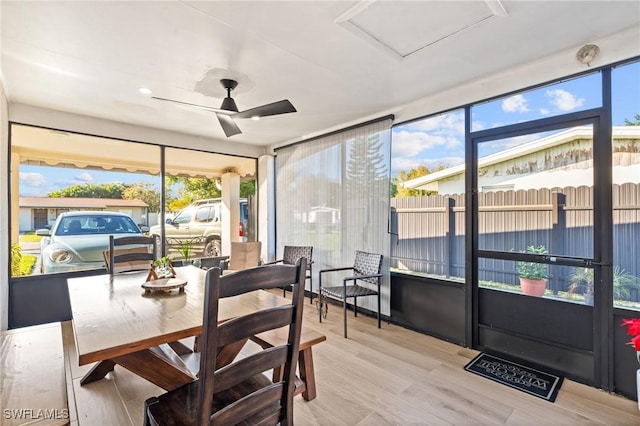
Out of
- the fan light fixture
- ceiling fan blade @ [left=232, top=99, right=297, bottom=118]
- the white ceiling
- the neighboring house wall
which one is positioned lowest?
the neighboring house wall

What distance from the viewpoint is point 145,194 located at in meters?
4.49

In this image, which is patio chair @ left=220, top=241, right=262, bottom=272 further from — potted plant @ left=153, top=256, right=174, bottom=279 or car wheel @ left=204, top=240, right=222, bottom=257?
potted plant @ left=153, top=256, right=174, bottom=279

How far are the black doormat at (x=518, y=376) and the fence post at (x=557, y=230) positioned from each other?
68 centimetres

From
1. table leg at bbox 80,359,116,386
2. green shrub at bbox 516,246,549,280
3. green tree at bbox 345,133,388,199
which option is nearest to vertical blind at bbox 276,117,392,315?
green tree at bbox 345,133,388,199

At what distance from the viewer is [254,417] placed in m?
1.27

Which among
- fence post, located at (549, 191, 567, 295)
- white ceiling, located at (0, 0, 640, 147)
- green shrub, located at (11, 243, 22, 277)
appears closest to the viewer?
white ceiling, located at (0, 0, 640, 147)

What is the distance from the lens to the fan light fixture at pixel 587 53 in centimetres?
227

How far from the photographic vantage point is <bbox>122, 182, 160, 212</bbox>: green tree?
14.3ft

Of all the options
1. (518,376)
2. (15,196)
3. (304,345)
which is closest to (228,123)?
(304,345)

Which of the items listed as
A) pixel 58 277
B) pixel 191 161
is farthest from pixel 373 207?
pixel 58 277

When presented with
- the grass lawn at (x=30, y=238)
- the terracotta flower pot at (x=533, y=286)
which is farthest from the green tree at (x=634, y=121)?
the grass lawn at (x=30, y=238)

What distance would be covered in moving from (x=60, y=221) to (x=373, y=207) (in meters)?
3.99

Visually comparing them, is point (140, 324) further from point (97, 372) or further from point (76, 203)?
point (76, 203)

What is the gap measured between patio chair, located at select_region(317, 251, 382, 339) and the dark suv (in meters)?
2.37
